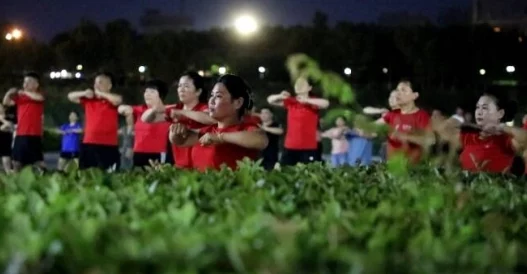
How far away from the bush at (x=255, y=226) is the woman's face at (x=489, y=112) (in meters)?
3.69

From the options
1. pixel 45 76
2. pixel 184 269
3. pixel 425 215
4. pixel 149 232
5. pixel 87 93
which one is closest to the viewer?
pixel 184 269

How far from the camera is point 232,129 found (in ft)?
24.2

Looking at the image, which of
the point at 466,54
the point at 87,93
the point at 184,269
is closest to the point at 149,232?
the point at 184,269

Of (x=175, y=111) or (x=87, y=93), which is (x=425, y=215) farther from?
(x=87, y=93)

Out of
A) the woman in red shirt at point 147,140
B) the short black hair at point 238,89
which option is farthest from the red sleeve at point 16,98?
the short black hair at point 238,89

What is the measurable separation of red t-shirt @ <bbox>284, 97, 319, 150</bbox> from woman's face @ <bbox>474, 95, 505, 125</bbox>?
5.28m

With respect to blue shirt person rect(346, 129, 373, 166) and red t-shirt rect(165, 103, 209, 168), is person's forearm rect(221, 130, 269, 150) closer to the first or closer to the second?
red t-shirt rect(165, 103, 209, 168)

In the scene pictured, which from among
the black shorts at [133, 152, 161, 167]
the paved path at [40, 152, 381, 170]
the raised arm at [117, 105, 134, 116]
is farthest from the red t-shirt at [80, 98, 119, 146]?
the paved path at [40, 152, 381, 170]

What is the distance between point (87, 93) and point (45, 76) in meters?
32.7

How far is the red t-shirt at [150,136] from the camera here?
11.9 metres

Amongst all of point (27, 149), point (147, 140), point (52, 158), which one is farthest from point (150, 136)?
point (52, 158)

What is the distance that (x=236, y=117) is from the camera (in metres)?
7.57

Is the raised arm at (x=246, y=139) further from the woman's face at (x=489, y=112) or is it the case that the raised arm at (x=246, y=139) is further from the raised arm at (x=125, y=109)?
the raised arm at (x=125, y=109)

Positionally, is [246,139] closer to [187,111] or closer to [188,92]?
[187,111]
